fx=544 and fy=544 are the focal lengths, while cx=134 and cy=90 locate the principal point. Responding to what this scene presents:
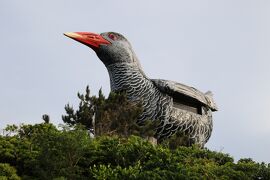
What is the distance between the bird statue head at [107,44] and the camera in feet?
53.3

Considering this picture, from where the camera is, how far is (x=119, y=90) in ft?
52.7

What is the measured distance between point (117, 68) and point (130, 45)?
35.4 inches

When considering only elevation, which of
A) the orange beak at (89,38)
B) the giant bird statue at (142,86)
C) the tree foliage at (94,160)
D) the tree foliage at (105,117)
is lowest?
the tree foliage at (94,160)

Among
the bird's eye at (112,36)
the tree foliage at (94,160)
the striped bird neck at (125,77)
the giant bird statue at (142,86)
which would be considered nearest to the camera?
the tree foliage at (94,160)

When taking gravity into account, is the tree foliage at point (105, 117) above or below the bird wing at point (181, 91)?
below

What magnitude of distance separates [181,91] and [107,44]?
2.66 metres

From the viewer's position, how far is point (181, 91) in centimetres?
1658

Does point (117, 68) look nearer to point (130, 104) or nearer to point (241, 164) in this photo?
point (130, 104)

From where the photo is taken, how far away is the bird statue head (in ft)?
53.3

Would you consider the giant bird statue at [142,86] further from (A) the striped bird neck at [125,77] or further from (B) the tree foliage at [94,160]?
(B) the tree foliage at [94,160]

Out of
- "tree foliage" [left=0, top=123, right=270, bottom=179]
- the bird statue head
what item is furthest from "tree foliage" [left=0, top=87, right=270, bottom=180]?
the bird statue head

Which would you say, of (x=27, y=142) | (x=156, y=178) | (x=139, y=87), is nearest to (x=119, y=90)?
(x=139, y=87)

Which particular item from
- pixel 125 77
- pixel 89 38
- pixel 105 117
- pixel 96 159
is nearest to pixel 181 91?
pixel 125 77

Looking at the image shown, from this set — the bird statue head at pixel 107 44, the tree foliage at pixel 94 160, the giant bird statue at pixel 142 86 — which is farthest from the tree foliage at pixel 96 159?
the bird statue head at pixel 107 44
